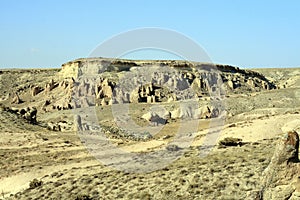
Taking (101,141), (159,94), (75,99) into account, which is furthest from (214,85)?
(101,141)

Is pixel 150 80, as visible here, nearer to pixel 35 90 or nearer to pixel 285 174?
pixel 35 90

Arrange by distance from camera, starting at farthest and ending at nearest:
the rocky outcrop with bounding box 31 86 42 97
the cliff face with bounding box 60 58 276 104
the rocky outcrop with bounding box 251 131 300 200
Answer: the rocky outcrop with bounding box 31 86 42 97 < the cliff face with bounding box 60 58 276 104 < the rocky outcrop with bounding box 251 131 300 200

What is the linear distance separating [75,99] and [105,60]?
21281 mm

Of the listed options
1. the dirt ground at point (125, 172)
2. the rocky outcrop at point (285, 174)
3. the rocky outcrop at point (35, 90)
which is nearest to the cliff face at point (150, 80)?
the rocky outcrop at point (35, 90)

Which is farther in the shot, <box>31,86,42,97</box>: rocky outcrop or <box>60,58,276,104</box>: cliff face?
<box>31,86,42,97</box>: rocky outcrop

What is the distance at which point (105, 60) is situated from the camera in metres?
89.4

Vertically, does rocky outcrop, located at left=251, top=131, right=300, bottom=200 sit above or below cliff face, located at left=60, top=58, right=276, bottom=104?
below

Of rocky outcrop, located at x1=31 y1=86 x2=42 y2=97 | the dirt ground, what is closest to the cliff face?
rocky outcrop, located at x1=31 y1=86 x2=42 y2=97

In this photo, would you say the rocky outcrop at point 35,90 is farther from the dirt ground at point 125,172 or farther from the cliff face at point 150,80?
the dirt ground at point 125,172

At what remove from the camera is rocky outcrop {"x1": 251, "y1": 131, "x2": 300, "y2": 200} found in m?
13.8

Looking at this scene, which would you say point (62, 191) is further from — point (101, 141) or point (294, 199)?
point (101, 141)

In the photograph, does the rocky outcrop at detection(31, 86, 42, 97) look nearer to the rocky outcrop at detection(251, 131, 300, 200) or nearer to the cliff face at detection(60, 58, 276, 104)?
the cliff face at detection(60, 58, 276, 104)

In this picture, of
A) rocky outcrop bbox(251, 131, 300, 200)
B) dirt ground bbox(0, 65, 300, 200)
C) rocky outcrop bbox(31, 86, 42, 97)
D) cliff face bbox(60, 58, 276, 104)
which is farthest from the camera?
rocky outcrop bbox(31, 86, 42, 97)

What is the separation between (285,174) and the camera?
1389cm
